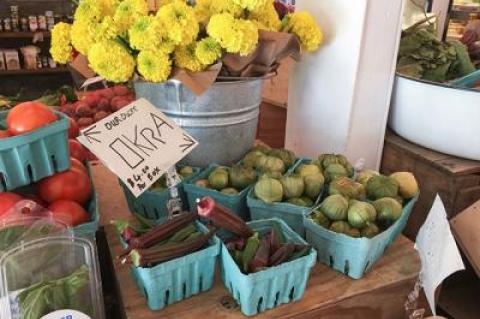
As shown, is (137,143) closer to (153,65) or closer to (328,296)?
(153,65)

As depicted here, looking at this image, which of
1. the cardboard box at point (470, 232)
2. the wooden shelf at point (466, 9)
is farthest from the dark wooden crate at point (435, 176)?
the wooden shelf at point (466, 9)

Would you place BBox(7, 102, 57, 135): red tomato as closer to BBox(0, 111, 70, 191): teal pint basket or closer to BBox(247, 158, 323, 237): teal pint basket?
BBox(0, 111, 70, 191): teal pint basket

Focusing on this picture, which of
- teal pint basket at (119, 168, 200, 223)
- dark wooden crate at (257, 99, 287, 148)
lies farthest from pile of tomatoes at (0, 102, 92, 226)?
dark wooden crate at (257, 99, 287, 148)

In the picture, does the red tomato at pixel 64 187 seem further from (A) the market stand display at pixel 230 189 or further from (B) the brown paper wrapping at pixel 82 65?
(B) the brown paper wrapping at pixel 82 65

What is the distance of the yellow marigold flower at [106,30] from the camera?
89 cm

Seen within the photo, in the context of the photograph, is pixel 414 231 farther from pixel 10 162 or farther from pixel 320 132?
pixel 10 162

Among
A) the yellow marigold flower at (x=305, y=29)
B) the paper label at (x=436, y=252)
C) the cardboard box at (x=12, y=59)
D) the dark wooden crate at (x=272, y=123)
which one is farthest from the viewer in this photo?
the cardboard box at (x=12, y=59)

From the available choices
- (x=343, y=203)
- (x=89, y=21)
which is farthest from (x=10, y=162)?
(x=343, y=203)

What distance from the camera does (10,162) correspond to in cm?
77

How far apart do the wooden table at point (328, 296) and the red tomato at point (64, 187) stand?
0.41 ft

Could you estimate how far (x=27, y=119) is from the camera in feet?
2.59

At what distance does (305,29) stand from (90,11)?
1.66ft

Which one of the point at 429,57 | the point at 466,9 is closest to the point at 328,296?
the point at 429,57

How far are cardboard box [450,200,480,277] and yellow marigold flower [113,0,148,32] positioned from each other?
852 mm
